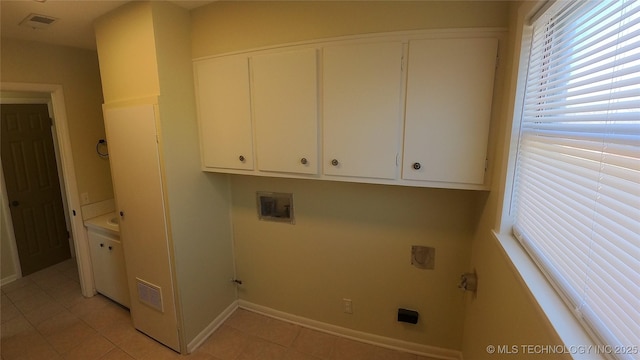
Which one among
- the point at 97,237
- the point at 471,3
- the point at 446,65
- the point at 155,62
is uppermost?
the point at 471,3

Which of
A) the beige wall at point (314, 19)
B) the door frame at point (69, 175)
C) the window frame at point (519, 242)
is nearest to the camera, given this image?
the window frame at point (519, 242)

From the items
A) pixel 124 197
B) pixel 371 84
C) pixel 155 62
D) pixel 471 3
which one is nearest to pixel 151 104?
pixel 155 62

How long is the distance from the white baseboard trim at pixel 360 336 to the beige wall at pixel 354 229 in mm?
41

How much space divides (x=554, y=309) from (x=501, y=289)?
1.37ft

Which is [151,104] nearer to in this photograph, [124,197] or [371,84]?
[124,197]

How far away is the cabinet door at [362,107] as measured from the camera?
4.95ft

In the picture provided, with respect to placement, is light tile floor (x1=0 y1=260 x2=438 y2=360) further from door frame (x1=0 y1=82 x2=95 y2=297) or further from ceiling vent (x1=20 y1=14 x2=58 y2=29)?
ceiling vent (x1=20 y1=14 x2=58 y2=29)

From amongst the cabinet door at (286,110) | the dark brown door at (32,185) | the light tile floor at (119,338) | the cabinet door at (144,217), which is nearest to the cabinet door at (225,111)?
the cabinet door at (286,110)

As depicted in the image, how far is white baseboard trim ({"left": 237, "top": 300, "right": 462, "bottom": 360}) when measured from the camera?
195 centimetres

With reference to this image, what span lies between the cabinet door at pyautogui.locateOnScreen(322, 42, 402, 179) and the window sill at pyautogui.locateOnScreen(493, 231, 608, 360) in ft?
2.37

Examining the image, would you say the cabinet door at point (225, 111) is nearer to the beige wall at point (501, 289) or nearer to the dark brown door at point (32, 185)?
the beige wall at point (501, 289)

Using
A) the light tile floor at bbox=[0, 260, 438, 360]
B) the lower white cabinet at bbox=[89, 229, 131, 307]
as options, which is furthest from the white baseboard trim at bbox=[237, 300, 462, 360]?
the lower white cabinet at bbox=[89, 229, 131, 307]

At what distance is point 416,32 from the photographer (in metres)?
1.43

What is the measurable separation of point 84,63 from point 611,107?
372cm
